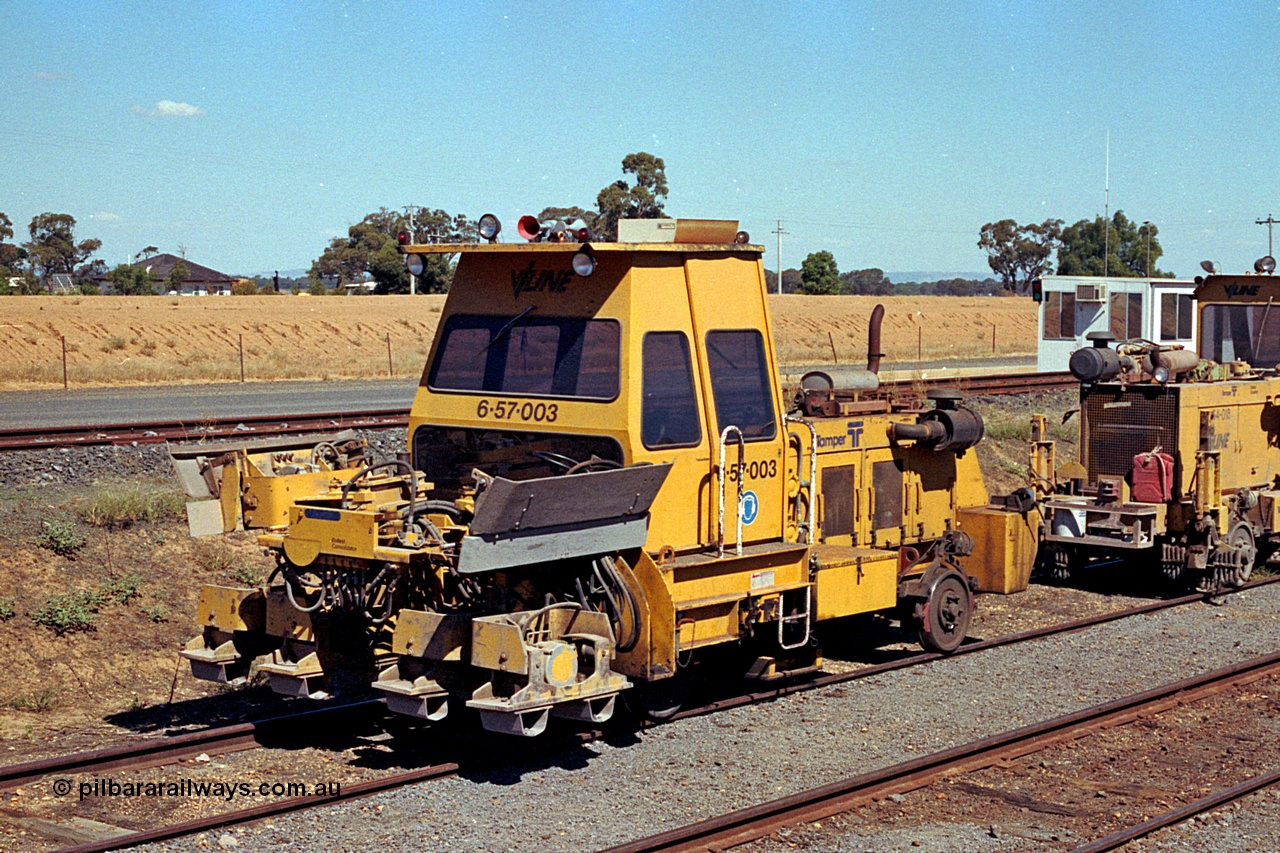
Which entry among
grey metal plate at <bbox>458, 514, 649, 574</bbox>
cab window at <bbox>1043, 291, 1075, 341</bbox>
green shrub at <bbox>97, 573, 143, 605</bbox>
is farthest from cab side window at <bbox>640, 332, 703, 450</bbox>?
cab window at <bbox>1043, 291, 1075, 341</bbox>

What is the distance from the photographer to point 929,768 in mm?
8125

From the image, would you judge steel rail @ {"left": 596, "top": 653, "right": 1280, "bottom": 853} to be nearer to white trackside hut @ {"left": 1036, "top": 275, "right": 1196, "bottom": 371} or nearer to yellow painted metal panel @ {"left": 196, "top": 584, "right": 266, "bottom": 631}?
yellow painted metal panel @ {"left": 196, "top": 584, "right": 266, "bottom": 631}

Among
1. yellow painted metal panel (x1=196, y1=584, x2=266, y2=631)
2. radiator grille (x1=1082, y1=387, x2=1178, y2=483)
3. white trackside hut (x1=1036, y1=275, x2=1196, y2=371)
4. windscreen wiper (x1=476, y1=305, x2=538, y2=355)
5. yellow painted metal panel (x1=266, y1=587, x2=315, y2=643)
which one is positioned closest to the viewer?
yellow painted metal panel (x1=266, y1=587, x2=315, y2=643)

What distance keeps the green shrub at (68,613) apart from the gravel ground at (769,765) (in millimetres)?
4503

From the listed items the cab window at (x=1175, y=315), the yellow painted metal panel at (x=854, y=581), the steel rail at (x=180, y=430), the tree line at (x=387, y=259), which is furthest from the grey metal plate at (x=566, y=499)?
the tree line at (x=387, y=259)

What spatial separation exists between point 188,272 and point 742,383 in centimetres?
10159

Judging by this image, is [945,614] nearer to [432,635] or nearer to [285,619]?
[432,635]

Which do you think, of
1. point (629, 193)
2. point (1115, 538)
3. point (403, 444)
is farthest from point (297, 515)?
point (629, 193)

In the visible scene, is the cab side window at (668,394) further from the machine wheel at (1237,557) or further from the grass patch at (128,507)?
the machine wheel at (1237,557)

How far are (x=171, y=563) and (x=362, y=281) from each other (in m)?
80.9

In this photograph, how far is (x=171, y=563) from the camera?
1269 centimetres

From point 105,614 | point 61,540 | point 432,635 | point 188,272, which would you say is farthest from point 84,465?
point 188,272

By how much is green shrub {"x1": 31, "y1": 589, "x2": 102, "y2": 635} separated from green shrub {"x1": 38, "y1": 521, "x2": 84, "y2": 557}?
38.5 inches

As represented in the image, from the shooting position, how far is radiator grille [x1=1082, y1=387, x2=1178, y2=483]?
14.3 meters
